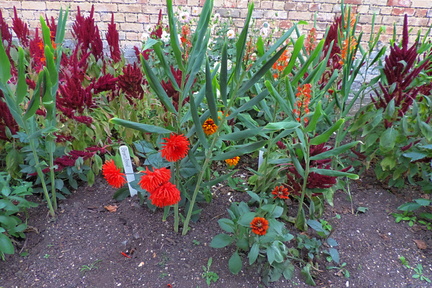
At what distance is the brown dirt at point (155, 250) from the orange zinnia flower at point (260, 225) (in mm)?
292

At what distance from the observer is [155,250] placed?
4.52 feet

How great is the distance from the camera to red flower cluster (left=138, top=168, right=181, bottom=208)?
1.00 meters

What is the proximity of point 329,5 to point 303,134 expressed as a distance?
2.68 metres

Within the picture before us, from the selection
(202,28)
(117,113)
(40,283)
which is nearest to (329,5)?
(117,113)

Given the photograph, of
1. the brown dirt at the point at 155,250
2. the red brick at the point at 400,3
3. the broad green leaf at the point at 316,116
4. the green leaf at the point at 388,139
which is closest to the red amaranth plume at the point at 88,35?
the brown dirt at the point at 155,250

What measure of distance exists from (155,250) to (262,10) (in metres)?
2.87

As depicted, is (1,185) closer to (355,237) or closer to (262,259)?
(262,259)

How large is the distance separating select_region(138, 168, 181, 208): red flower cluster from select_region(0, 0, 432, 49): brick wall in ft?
8.92

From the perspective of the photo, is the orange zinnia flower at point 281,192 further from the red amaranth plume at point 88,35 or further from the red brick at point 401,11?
the red brick at point 401,11

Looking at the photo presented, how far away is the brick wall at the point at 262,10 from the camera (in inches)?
132

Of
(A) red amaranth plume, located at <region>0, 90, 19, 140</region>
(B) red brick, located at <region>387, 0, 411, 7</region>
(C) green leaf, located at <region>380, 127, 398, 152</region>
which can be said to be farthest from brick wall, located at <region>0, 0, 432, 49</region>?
(A) red amaranth plume, located at <region>0, 90, 19, 140</region>

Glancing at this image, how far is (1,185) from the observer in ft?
4.28

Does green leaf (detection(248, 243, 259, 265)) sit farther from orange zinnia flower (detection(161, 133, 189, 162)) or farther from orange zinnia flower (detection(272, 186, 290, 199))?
orange zinnia flower (detection(161, 133, 189, 162))

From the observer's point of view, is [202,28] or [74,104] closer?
[202,28]
